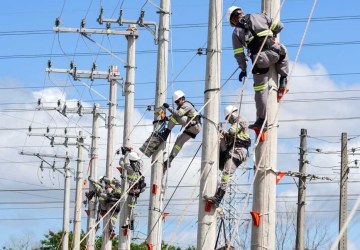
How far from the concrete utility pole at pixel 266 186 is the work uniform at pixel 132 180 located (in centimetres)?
1415

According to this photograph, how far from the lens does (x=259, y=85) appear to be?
→ 43.6 feet

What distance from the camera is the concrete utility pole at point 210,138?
1811 centimetres

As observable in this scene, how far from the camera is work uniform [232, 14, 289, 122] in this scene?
13227 mm

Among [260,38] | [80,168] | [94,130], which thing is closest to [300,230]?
[94,130]

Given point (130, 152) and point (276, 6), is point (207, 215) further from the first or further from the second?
point (130, 152)

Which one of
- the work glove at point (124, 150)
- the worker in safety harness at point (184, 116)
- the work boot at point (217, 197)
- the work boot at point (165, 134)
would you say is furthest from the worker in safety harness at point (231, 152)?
the work glove at point (124, 150)

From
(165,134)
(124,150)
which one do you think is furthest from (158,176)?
(124,150)

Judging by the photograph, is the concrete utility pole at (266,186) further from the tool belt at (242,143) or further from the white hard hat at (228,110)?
the tool belt at (242,143)

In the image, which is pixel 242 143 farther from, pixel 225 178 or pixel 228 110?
pixel 228 110

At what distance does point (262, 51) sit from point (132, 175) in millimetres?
14278

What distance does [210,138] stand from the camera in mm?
18219

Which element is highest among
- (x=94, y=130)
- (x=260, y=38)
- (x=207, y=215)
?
(x=94, y=130)

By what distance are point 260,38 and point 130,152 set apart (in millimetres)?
14159

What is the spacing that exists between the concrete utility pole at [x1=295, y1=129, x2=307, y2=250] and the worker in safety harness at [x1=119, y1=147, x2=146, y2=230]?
7996mm
